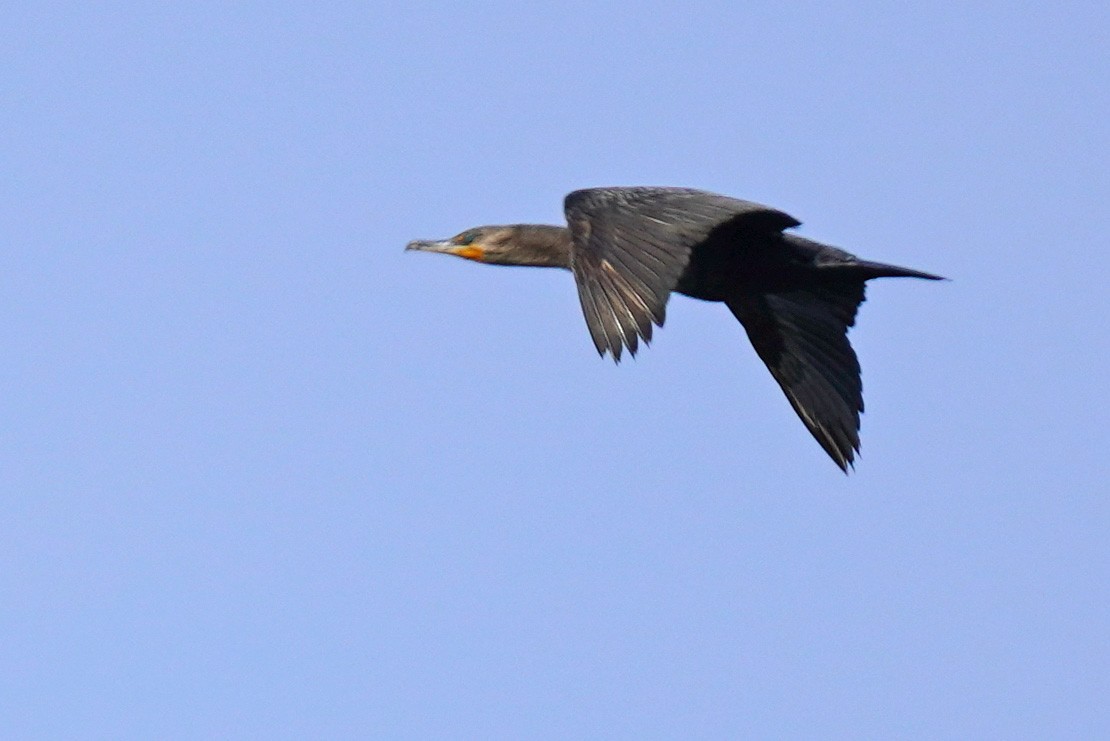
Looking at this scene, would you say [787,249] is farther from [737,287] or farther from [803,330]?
[803,330]

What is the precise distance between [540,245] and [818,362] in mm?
2560

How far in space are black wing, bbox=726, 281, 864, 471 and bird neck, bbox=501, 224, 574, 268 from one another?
67.5 inches

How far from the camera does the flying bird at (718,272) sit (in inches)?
503

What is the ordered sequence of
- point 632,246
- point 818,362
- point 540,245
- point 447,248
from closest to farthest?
1. point 632,246
2. point 540,245
3. point 447,248
4. point 818,362

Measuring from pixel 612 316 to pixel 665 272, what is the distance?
441 mm

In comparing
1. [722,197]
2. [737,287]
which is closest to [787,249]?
[737,287]

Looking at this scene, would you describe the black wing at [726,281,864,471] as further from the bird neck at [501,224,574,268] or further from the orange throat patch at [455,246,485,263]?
the orange throat patch at [455,246,485,263]

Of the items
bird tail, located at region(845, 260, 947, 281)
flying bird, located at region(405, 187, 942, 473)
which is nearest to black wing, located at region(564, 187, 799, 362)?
flying bird, located at region(405, 187, 942, 473)

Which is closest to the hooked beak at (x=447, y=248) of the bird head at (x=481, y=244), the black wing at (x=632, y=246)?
the bird head at (x=481, y=244)

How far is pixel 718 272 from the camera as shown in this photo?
590 inches

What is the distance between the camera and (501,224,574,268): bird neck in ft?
50.7

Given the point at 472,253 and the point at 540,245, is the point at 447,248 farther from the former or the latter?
the point at 540,245

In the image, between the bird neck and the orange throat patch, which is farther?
the orange throat patch

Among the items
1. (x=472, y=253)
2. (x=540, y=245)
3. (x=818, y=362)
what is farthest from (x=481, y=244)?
(x=818, y=362)
